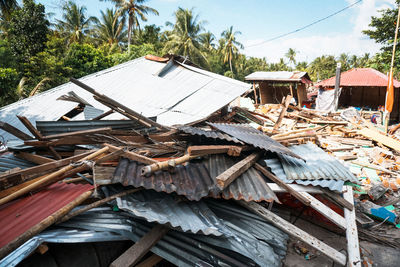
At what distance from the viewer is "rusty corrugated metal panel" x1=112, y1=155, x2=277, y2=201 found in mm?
2531

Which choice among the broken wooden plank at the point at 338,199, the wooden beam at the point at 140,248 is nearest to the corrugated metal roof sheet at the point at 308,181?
the broken wooden plank at the point at 338,199

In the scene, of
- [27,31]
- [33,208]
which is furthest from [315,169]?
[27,31]

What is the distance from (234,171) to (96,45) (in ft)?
98.9

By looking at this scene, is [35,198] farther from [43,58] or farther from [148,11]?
[148,11]

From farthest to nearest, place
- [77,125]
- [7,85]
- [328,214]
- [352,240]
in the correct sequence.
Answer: [7,85], [77,125], [328,214], [352,240]

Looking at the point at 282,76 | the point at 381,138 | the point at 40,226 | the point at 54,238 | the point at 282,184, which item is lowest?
the point at 381,138

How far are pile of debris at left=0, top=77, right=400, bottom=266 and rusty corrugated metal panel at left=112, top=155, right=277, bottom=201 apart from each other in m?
0.01

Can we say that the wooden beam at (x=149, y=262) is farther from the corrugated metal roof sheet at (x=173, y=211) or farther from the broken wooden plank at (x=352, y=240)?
the broken wooden plank at (x=352, y=240)

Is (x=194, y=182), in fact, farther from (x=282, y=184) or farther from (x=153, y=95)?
(x=153, y=95)

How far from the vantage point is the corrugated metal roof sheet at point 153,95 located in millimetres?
6523

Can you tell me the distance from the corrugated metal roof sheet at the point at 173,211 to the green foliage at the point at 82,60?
15.6m

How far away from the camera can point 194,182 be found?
2.75 m

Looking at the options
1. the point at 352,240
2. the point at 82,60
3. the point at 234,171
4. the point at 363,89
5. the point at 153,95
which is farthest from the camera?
the point at 363,89

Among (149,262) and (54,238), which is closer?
(54,238)
